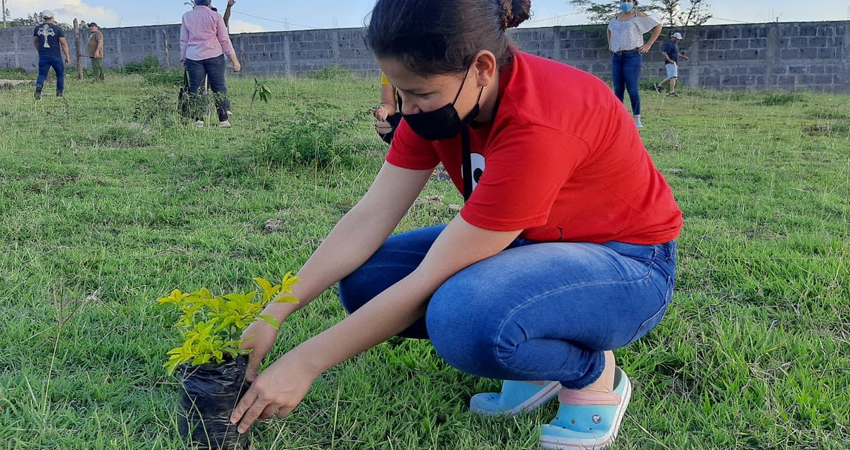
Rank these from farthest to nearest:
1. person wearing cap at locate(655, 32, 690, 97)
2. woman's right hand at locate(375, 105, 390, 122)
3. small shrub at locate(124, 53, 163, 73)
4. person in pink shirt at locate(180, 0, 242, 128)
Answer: small shrub at locate(124, 53, 163, 73)
person wearing cap at locate(655, 32, 690, 97)
person in pink shirt at locate(180, 0, 242, 128)
woman's right hand at locate(375, 105, 390, 122)

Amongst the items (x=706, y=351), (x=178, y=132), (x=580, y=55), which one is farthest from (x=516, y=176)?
(x=580, y=55)

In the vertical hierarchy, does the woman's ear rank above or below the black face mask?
above

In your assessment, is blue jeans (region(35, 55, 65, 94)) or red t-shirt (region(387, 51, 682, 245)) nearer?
red t-shirt (region(387, 51, 682, 245))

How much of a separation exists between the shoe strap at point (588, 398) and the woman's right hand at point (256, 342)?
0.77 m

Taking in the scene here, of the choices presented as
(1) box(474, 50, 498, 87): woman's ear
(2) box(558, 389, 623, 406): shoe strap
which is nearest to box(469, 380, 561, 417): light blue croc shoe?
(2) box(558, 389, 623, 406): shoe strap

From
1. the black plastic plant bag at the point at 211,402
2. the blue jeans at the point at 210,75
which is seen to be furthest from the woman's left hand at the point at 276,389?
the blue jeans at the point at 210,75

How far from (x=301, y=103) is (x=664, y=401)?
8641 millimetres

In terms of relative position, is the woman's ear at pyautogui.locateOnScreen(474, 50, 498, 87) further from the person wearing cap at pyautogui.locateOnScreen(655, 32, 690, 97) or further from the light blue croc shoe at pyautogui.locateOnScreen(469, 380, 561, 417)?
the person wearing cap at pyautogui.locateOnScreen(655, 32, 690, 97)

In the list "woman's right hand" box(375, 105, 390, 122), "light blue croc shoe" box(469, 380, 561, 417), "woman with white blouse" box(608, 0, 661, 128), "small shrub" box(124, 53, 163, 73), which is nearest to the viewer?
"light blue croc shoe" box(469, 380, 561, 417)

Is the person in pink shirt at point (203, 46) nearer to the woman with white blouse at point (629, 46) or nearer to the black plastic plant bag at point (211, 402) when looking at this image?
the woman with white blouse at point (629, 46)

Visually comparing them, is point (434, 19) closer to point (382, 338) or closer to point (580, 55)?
point (382, 338)

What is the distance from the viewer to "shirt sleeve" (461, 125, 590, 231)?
1.51 m

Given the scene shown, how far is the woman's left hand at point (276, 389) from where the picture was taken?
156cm

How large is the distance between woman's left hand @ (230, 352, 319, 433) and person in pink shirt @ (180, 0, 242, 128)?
602 centimetres
